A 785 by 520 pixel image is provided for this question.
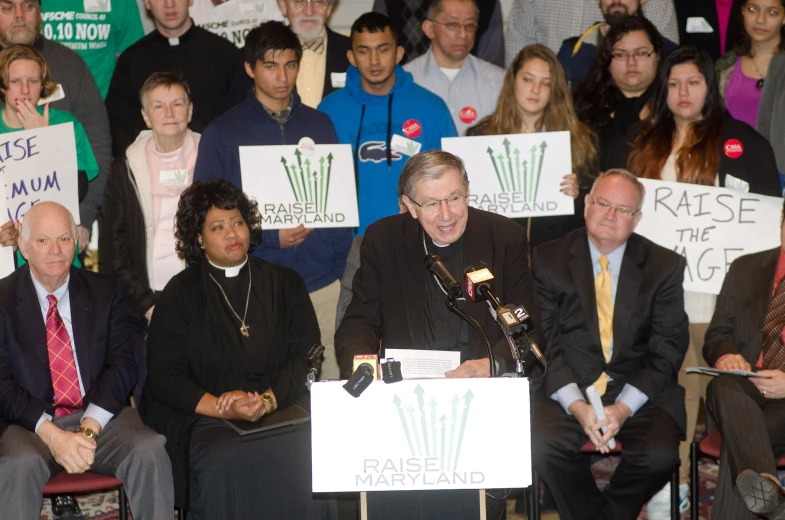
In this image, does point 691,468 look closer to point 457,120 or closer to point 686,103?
point 686,103

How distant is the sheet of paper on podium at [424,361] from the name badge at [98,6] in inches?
157

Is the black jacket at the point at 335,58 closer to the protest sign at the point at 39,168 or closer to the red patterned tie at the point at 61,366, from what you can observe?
the protest sign at the point at 39,168

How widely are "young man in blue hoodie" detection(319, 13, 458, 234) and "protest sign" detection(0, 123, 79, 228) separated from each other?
1.66 m

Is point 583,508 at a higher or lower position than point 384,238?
lower

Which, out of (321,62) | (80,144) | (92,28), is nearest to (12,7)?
(92,28)

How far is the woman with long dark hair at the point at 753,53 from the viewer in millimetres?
6758

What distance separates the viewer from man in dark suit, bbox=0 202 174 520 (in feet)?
16.4

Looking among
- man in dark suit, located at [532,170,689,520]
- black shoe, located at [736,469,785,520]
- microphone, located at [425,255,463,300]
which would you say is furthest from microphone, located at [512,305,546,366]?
man in dark suit, located at [532,170,689,520]

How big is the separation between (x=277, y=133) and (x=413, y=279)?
1.92 m

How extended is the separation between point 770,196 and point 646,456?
1.87 meters

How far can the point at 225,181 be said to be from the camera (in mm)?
5785

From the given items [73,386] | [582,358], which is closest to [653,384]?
[582,358]

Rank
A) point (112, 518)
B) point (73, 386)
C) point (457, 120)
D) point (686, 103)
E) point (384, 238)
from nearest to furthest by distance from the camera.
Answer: point (384, 238)
point (73, 386)
point (112, 518)
point (686, 103)
point (457, 120)

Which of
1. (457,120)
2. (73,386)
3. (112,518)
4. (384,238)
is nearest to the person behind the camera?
(384,238)
